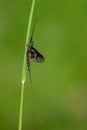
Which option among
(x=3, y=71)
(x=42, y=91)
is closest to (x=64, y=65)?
(x=42, y=91)

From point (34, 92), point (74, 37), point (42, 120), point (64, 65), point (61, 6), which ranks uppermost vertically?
point (61, 6)

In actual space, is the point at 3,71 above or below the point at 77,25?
below

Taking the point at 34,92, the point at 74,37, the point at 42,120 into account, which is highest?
the point at 74,37

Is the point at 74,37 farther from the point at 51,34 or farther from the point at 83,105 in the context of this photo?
the point at 83,105

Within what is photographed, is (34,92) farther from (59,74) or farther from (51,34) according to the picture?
(51,34)

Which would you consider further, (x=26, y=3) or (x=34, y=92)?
(x=26, y=3)

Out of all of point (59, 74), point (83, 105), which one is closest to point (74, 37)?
point (59, 74)
